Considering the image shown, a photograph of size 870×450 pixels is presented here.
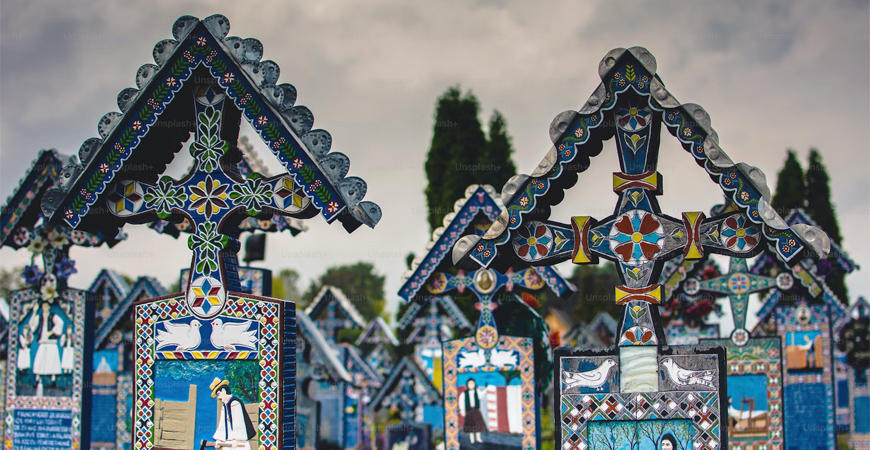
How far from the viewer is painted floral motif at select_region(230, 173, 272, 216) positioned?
23.8 ft

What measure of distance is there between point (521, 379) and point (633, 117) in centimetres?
435

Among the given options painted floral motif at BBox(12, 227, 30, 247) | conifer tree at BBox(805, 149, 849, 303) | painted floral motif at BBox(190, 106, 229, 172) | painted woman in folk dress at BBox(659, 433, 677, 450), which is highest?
conifer tree at BBox(805, 149, 849, 303)

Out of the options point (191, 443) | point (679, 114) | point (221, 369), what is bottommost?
point (191, 443)

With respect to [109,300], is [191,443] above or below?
below

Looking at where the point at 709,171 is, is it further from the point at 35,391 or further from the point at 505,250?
the point at 35,391

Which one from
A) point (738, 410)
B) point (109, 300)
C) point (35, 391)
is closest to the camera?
point (35, 391)

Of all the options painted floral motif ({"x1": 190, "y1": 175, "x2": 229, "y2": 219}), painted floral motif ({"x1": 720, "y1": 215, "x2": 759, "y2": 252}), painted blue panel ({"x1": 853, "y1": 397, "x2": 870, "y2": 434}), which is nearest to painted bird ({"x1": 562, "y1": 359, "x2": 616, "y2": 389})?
painted floral motif ({"x1": 720, "y1": 215, "x2": 759, "y2": 252})

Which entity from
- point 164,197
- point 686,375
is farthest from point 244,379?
point 686,375

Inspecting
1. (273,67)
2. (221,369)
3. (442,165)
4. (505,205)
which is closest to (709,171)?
(505,205)

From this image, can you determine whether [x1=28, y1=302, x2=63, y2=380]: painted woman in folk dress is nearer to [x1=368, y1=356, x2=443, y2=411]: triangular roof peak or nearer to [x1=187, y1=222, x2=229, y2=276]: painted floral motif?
[x1=187, y1=222, x2=229, y2=276]: painted floral motif

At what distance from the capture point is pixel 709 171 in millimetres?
6473

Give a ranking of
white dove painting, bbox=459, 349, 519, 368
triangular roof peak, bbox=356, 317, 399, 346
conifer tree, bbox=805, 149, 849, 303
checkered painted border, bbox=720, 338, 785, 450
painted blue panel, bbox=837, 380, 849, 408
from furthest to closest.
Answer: conifer tree, bbox=805, 149, 849, 303 → triangular roof peak, bbox=356, 317, 399, 346 → painted blue panel, bbox=837, 380, 849, 408 → white dove painting, bbox=459, 349, 519, 368 → checkered painted border, bbox=720, 338, 785, 450

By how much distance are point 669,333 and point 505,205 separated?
7.53 m

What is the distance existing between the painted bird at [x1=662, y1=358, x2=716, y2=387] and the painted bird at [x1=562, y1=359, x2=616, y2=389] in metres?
0.39
